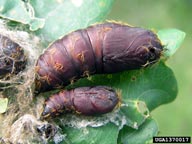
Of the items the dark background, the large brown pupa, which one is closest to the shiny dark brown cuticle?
the large brown pupa

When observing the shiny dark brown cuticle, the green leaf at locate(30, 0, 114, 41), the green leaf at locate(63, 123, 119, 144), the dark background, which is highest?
the green leaf at locate(30, 0, 114, 41)

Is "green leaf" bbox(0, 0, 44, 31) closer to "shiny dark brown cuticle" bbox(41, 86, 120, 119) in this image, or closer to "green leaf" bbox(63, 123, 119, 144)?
"shiny dark brown cuticle" bbox(41, 86, 120, 119)

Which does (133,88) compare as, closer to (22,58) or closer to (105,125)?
(105,125)

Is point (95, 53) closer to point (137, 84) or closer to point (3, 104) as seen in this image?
point (137, 84)

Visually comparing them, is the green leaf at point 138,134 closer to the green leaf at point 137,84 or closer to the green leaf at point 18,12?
the green leaf at point 137,84

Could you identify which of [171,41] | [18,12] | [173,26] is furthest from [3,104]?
[173,26]

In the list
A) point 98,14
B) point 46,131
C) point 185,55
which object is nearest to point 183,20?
point 185,55

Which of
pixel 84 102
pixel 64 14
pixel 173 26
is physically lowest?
pixel 173 26

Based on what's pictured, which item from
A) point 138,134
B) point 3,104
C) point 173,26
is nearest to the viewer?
point 3,104

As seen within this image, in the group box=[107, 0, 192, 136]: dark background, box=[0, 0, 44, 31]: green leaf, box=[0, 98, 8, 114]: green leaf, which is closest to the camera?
box=[0, 98, 8, 114]: green leaf
